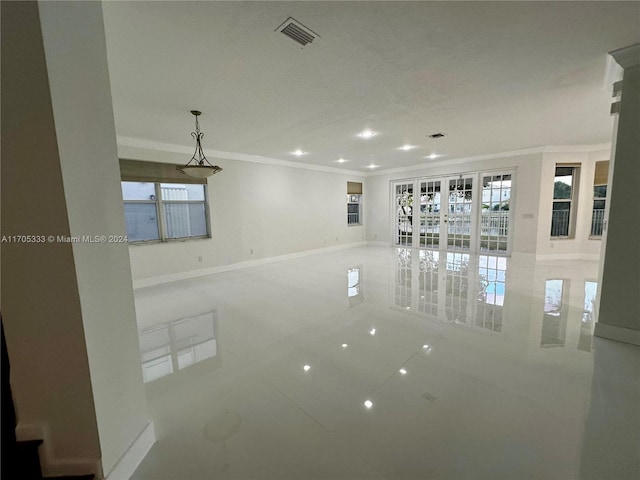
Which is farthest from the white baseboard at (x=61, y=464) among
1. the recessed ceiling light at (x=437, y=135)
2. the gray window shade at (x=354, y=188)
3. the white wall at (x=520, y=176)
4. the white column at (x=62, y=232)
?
the gray window shade at (x=354, y=188)

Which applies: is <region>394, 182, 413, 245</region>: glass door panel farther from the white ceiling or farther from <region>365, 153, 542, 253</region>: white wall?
the white ceiling

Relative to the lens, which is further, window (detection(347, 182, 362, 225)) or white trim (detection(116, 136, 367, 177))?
window (detection(347, 182, 362, 225))

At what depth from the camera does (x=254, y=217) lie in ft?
21.5

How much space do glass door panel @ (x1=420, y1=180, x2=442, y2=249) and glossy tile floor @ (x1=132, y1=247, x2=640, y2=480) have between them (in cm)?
426

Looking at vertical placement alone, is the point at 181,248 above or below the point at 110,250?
below

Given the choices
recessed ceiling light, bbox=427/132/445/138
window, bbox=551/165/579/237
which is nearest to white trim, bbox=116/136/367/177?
recessed ceiling light, bbox=427/132/445/138

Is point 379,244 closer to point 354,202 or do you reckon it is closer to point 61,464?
point 354,202

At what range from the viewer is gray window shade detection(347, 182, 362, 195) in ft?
29.7

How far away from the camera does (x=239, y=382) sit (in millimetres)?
2121

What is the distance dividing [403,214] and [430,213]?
2.96ft

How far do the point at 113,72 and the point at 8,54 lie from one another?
6.34 feet

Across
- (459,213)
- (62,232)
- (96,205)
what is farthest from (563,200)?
(62,232)

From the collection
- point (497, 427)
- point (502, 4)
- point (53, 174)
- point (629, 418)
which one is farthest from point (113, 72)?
point (629, 418)

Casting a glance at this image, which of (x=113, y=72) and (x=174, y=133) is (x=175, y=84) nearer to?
(x=113, y=72)
